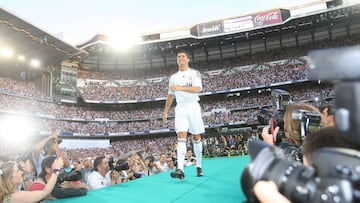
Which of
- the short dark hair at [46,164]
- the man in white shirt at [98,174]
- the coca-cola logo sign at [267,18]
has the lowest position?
the man in white shirt at [98,174]

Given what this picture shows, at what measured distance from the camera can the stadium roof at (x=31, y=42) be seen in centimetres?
2252

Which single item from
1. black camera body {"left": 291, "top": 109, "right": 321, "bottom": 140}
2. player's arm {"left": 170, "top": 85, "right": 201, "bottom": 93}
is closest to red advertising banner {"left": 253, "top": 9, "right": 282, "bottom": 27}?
player's arm {"left": 170, "top": 85, "right": 201, "bottom": 93}

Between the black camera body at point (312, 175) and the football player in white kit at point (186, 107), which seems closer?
the black camera body at point (312, 175)

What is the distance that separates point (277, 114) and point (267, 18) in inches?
1194

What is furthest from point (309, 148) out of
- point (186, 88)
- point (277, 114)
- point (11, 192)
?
point (186, 88)

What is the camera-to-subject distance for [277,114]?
310 cm

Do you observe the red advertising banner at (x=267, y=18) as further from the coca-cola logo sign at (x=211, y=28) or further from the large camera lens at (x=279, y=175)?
the large camera lens at (x=279, y=175)

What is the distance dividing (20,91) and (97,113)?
31.5ft

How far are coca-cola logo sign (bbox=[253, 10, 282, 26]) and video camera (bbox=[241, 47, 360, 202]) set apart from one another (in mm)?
32003

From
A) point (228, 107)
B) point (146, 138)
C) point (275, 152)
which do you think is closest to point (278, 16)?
point (228, 107)

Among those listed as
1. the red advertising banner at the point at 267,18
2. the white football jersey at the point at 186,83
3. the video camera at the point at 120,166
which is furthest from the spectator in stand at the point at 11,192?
the red advertising banner at the point at 267,18

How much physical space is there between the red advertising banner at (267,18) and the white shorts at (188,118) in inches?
1111

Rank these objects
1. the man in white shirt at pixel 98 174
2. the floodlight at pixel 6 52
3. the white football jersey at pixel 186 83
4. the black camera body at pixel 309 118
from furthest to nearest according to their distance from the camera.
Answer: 1. the floodlight at pixel 6 52
2. the man in white shirt at pixel 98 174
3. the white football jersey at pixel 186 83
4. the black camera body at pixel 309 118

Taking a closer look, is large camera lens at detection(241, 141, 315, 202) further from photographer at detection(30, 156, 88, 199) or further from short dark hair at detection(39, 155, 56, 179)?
short dark hair at detection(39, 155, 56, 179)
